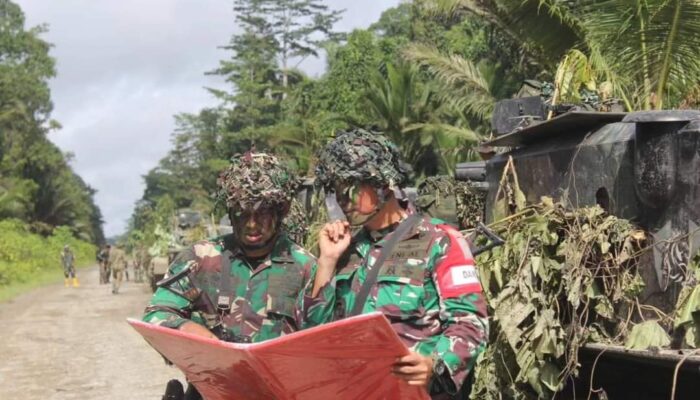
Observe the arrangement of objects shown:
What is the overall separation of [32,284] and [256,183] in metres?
26.2

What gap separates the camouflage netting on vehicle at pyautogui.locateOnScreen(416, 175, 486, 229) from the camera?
6684mm

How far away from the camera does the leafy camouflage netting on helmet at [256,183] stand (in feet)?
10.3

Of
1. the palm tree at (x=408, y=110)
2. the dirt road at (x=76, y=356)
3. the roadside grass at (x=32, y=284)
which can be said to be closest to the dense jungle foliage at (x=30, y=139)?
the roadside grass at (x=32, y=284)

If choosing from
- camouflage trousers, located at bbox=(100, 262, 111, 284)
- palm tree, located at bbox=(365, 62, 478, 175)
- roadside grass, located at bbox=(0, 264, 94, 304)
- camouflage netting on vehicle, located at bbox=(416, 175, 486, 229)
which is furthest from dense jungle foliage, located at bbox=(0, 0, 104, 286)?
camouflage netting on vehicle, located at bbox=(416, 175, 486, 229)

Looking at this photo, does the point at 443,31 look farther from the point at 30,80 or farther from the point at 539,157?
the point at 539,157

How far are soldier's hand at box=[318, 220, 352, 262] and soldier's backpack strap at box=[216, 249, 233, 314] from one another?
1.58ft

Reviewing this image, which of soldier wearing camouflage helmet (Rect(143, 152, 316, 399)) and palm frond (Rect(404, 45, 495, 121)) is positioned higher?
palm frond (Rect(404, 45, 495, 121))

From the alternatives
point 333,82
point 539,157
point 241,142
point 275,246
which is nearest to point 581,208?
point 539,157

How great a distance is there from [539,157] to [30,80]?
42244 mm

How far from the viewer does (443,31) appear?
29391 mm

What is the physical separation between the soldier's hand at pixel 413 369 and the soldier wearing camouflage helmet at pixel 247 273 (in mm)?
693

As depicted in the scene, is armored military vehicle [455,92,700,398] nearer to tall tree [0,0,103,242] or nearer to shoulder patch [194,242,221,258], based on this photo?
shoulder patch [194,242,221,258]

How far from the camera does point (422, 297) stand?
107 inches

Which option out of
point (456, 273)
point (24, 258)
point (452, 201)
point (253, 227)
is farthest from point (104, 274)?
point (456, 273)
